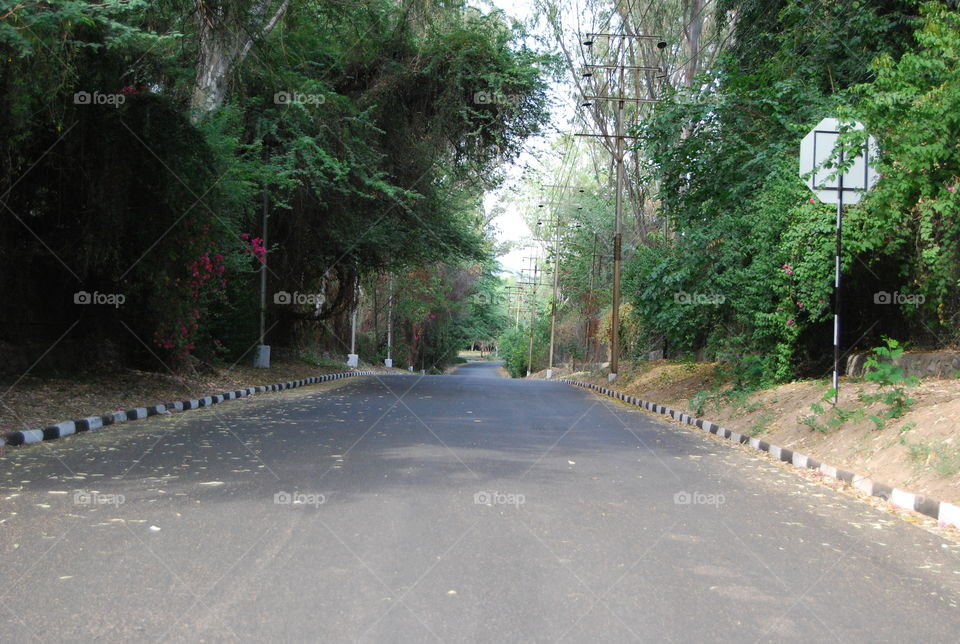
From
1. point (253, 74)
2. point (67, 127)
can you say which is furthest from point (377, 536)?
point (253, 74)

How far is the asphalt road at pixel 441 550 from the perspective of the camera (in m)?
4.00

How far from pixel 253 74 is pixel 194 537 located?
49.5ft

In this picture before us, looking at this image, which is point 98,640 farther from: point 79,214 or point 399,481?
point 79,214

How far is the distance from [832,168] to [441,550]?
9.15 metres

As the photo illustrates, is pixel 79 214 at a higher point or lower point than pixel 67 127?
lower

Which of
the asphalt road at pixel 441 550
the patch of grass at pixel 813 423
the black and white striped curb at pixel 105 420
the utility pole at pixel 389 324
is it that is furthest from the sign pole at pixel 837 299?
the utility pole at pixel 389 324

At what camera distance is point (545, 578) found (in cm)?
468

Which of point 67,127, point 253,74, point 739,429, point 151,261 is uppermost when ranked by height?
point 253,74

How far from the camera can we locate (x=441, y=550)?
5.16 m

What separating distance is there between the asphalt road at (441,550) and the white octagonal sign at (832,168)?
14.5 ft

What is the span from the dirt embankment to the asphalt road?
0.73 meters

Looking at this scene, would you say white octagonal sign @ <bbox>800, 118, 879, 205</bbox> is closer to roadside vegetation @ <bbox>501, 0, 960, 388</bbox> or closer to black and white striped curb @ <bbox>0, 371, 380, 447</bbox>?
roadside vegetation @ <bbox>501, 0, 960, 388</bbox>

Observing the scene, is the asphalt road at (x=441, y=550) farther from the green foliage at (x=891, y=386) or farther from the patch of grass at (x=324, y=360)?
the patch of grass at (x=324, y=360)

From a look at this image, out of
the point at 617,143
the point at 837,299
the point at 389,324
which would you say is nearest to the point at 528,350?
the point at 389,324
